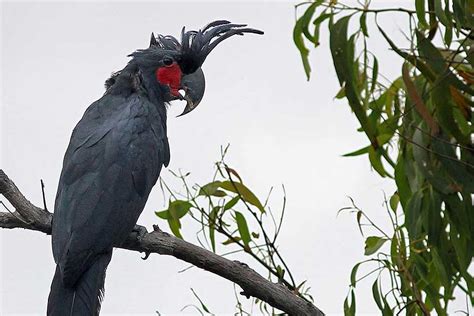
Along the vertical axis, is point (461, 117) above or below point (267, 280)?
above

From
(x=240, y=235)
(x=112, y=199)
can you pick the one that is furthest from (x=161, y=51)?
(x=240, y=235)

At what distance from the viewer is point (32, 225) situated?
70.8 inches

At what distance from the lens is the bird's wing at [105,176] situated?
1.86 metres

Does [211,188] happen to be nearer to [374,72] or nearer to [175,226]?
[175,226]

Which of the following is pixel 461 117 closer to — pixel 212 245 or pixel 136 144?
pixel 212 245

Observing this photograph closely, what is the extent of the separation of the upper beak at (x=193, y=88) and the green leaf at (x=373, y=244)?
37.1 inches

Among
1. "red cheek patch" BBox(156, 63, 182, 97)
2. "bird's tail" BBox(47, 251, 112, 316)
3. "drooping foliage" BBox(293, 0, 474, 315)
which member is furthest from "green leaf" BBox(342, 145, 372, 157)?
"bird's tail" BBox(47, 251, 112, 316)

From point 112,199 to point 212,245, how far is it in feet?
1.14

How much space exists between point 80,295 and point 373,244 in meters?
0.92

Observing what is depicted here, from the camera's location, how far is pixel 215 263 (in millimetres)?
1729

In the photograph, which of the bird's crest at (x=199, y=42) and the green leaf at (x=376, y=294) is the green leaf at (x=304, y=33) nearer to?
the bird's crest at (x=199, y=42)

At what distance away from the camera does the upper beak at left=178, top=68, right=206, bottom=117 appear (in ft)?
8.13

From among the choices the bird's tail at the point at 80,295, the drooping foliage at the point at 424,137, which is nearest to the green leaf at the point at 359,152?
the drooping foliage at the point at 424,137

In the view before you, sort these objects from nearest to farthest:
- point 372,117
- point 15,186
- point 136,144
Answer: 1. point 15,186
2. point 372,117
3. point 136,144
